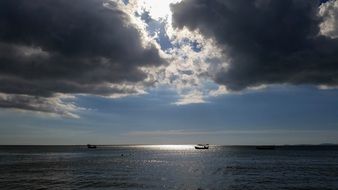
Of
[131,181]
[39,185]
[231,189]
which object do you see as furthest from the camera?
[131,181]

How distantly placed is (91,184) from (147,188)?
9.82 metres

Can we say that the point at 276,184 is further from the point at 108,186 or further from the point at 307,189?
the point at 108,186

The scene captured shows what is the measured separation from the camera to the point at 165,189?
4862 centimetres

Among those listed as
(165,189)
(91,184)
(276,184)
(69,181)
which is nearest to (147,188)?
(165,189)

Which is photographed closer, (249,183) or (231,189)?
(231,189)

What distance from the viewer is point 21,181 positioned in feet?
188

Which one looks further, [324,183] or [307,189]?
[324,183]

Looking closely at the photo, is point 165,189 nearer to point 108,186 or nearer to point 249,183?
point 108,186

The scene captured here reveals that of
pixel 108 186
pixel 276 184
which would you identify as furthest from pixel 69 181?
pixel 276 184

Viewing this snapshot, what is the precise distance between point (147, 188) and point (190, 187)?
6440mm

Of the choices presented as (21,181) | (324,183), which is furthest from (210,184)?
(21,181)

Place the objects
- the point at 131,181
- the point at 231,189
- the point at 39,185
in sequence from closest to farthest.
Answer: the point at 231,189, the point at 39,185, the point at 131,181

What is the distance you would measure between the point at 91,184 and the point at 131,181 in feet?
22.2

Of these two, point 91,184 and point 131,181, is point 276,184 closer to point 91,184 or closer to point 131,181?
point 131,181
